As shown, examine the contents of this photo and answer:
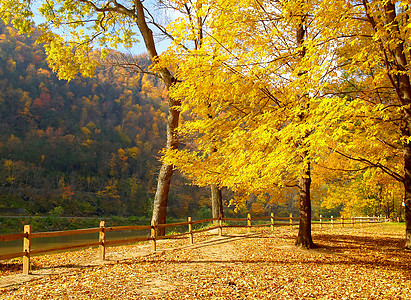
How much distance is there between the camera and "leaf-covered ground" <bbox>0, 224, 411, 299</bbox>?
5.00m

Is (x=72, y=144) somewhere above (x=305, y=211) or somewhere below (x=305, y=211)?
above

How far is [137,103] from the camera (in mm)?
95812

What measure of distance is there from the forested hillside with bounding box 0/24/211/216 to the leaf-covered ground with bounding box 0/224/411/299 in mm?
36168

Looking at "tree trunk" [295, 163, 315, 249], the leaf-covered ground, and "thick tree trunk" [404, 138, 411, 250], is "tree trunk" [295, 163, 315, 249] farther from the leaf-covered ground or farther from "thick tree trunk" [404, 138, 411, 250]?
"thick tree trunk" [404, 138, 411, 250]

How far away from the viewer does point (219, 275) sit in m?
6.08

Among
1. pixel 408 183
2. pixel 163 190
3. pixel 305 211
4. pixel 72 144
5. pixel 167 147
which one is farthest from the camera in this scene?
pixel 72 144

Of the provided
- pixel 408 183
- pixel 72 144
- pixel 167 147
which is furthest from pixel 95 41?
pixel 72 144

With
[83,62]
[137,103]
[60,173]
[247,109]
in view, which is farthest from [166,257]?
[137,103]

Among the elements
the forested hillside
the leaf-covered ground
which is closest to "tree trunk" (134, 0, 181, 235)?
the leaf-covered ground

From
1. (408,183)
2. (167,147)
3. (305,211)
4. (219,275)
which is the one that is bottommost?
(219,275)

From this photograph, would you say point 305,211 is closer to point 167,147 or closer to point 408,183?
point 408,183

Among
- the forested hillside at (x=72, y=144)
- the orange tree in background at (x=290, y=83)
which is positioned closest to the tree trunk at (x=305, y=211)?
the orange tree in background at (x=290, y=83)

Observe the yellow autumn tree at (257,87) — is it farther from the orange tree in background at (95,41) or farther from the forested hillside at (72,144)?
the forested hillside at (72,144)

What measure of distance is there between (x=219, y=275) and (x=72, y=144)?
67.4 m
